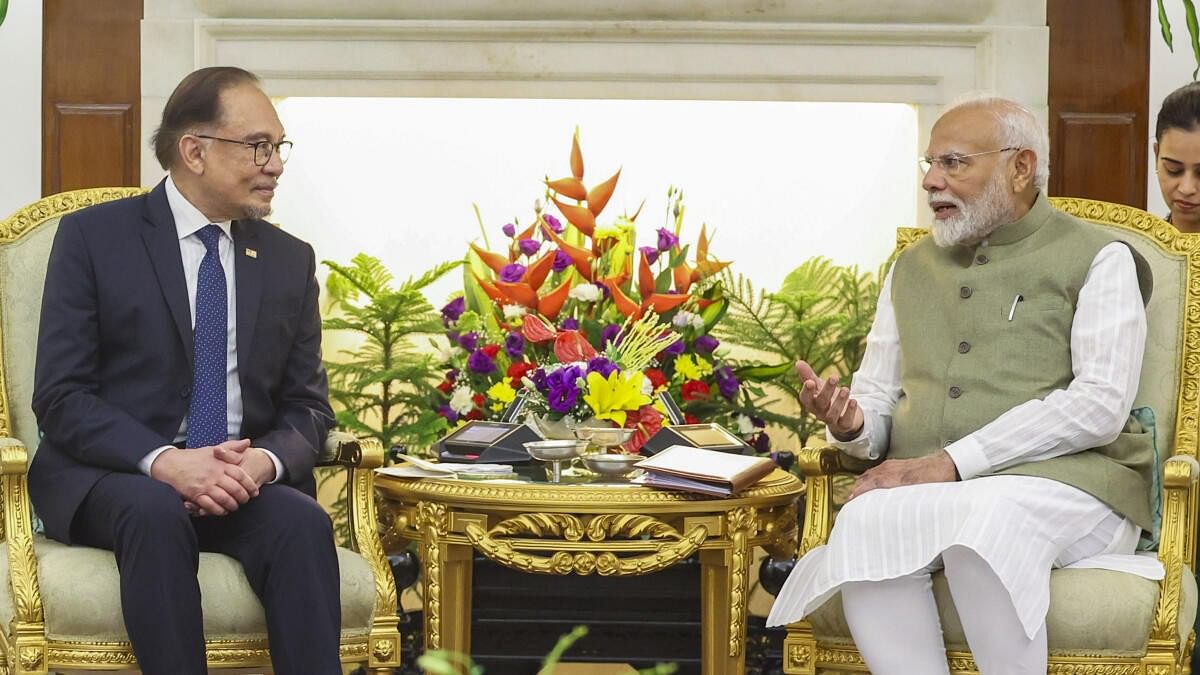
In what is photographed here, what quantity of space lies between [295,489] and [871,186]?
8.56 ft

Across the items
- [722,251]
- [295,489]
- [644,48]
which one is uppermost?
[644,48]

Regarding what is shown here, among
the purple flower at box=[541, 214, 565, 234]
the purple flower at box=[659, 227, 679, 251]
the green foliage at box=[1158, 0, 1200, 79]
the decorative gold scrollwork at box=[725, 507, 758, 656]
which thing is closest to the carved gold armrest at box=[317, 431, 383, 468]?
the decorative gold scrollwork at box=[725, 507, 758, 656]

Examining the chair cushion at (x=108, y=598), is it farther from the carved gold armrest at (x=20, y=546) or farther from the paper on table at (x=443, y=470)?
the paper on table at (x=443, y=470)

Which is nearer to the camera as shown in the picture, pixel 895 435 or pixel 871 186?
pixel 895 435

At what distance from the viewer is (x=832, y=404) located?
129 inches

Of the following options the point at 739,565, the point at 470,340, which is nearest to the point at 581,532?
the point at 739,565

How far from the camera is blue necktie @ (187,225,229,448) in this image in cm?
328

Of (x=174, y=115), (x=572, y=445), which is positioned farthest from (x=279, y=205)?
(x=572, y=445)

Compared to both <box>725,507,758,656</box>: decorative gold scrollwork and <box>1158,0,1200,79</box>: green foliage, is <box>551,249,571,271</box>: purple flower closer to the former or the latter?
<box>725,507,758,656</box>: decorative gold scrollwork

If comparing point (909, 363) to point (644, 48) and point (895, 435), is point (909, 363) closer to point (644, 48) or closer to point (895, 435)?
point (895, 435)

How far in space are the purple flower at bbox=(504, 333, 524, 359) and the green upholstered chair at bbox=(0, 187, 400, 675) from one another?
23.3 inches

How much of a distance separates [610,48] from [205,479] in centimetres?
224

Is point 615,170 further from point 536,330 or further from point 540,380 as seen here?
point 540,380

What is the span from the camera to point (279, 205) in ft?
16.8
